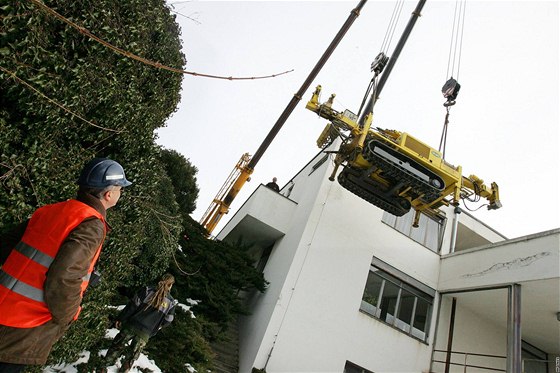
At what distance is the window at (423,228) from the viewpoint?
41.7ft

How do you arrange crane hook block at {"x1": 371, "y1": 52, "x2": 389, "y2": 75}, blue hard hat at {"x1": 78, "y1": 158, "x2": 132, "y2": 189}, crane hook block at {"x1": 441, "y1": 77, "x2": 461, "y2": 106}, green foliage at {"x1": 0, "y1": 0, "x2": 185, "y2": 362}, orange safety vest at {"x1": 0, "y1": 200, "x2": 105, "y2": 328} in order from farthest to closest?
crane hook block at {"x1": 441, "y1": 77, "x2": 461, "y2": 106}
crane hook block at {"x1": 371, "y1": 52, "x2": 389, "y2": 75}
green foliage at {"x1": 0, "y1": 0, "x2": 185, "y2": 362}
blue hard hat at {"x1": 78, "y1": 158, "x2": 132, "y2": 189}
orange safety vest at {"x1": 0, "y1": 200, "x2": 105, "y2": 328}

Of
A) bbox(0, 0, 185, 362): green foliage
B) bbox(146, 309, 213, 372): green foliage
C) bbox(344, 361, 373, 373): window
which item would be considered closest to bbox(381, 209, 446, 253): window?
bbox(344, 361, 373, 373): window

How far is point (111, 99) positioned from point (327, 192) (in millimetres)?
8847

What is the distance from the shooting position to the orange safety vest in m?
1.85

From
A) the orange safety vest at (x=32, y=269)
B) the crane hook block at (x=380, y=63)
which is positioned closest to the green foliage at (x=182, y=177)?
the crane hook block at (x=380, y=63)

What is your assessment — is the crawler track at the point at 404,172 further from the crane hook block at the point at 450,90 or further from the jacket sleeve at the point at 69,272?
the jacket sleeve at the point at 69,272

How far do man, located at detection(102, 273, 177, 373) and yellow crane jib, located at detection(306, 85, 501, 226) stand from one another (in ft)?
20.4

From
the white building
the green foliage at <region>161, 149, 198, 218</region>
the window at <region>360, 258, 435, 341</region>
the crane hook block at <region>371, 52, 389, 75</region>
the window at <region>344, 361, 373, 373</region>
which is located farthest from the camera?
the green foliage at <region>161, 149, 198, 218</region>

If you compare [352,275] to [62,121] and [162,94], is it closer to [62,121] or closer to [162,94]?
[162,94]

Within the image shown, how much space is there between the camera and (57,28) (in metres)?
3.36

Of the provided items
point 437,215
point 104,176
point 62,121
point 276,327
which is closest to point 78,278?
point 104,176

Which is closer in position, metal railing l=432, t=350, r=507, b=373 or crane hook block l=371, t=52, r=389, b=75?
metal railing l=432, t=350, r=507, b=373

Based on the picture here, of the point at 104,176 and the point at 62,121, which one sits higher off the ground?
the point at 62,121

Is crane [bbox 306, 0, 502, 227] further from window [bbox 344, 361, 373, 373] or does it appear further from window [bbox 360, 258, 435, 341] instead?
window [bbox 344, 361, 373, 373]
